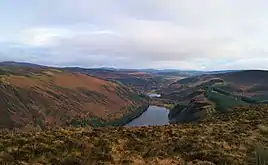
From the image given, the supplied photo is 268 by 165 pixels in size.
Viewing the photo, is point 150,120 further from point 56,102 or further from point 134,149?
point 134,149

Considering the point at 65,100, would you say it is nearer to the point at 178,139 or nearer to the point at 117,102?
the point at 117,102

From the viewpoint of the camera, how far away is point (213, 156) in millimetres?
14555

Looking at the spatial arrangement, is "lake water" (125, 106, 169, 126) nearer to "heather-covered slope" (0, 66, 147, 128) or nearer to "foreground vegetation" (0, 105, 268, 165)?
"heather-covered slope" (0, 66, 147, 128)

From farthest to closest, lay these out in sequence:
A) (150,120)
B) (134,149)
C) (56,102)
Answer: (150,120) < (56,102) < (134,149)

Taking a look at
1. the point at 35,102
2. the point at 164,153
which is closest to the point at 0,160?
the point at 164,153

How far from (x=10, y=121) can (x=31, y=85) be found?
85.6 ft

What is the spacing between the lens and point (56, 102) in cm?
7550

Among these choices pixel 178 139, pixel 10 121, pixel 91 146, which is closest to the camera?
pixel 91 146

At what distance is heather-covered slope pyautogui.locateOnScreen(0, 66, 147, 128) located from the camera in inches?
2478

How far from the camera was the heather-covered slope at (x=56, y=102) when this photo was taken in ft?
207

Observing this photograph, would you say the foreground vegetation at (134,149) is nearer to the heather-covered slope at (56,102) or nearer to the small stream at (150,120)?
the heather-covered slope at (56,102)

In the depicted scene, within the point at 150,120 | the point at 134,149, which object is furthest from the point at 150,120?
the point at 134,149

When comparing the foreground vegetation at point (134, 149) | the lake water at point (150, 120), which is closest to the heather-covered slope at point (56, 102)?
the lake water at point (150, 120)

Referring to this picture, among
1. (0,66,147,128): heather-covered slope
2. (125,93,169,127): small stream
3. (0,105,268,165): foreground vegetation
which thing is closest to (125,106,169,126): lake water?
(125,93,169,127): small stream
